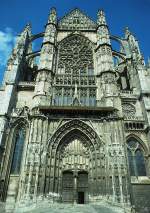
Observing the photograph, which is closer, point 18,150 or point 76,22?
point 18,150

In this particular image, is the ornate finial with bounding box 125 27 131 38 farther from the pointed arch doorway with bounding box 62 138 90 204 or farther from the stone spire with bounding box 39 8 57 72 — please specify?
the pointed arch doorway with bounding box 62 138 90 204

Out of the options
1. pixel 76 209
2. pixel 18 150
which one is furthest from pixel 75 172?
pixel 18 150

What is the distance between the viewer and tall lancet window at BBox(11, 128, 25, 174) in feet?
47.2

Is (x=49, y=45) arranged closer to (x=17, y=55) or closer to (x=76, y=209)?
(x=17, y=55)

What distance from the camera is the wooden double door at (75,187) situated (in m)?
13.6

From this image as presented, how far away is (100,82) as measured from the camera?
18.5 m

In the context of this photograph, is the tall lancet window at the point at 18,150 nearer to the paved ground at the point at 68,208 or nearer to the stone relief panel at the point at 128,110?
the paved ground at the point at 68,208

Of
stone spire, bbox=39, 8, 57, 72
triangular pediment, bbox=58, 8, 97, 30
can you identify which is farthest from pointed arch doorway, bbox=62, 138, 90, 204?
triangular pediment, bbox=58, 8, 97, 30

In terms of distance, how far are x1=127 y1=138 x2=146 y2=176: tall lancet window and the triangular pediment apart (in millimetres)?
13694

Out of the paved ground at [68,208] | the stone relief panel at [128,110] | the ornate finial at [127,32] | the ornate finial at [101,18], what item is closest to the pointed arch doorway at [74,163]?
the paved ground at [68,208]

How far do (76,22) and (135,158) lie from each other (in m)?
16.3

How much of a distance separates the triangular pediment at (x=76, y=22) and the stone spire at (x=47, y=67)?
1289 millimetres

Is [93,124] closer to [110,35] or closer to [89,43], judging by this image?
[89,43]

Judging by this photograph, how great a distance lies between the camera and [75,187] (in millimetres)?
13891
